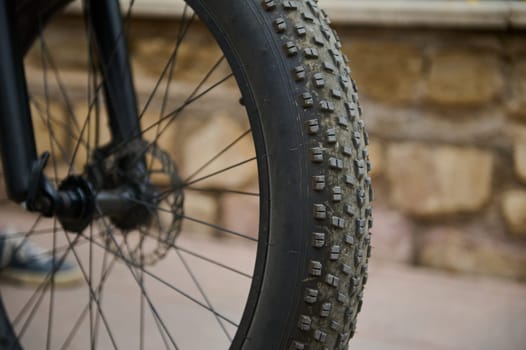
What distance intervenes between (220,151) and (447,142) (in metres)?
0.66

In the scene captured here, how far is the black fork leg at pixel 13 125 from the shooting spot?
112cm

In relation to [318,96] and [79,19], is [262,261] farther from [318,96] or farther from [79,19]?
[79,19]

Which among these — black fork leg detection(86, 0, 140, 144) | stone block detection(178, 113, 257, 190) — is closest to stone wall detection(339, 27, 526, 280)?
stone block detection(178, 113, 257, 190)

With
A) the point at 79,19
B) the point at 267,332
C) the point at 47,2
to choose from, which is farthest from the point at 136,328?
the point at 79,19

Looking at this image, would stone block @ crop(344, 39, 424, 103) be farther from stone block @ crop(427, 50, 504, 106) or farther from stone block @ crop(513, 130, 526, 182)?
stone block @ crop(513, 130, 526, 182)

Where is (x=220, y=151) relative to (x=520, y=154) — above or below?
below

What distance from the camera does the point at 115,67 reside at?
1.34 m

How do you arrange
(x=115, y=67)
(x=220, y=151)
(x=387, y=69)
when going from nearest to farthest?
1. (x=115, y=67)
2. (x=387, y=69)
3. (x=220, y=151)

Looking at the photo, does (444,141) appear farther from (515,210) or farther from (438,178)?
(515,210)

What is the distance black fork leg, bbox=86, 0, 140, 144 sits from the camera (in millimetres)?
1320

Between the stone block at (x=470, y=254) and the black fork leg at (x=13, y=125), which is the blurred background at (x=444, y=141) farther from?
the black fork leg at (x=13, y=125)

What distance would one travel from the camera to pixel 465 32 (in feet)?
7.36

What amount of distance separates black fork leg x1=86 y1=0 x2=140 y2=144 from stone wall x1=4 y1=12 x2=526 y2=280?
113cm

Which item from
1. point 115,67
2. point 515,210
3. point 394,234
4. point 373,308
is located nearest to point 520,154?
point 515,210
